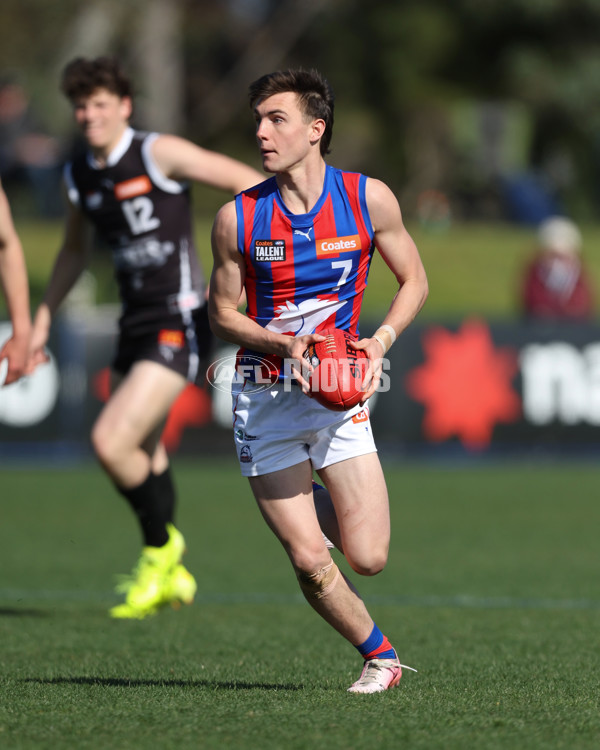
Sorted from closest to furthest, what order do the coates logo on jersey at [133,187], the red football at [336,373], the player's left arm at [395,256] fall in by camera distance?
the red football at [336,373], the player's left arm at [395,256], the coates logo on jersey at [133,187]

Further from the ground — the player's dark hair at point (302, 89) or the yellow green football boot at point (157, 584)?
the player's dark hair at point (302, 89)

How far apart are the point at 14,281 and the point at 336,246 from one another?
188 cm

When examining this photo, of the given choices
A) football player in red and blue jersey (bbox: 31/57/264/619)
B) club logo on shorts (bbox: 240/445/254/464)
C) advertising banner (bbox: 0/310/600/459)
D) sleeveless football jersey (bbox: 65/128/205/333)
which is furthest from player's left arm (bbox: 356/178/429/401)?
advertising banner (bbox: 0/310/600/459)

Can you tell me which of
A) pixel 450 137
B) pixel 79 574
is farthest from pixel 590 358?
pixel 450 137

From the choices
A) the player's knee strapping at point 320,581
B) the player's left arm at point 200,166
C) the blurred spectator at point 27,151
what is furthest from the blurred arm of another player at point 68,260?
the blurred spectator at point 27,151

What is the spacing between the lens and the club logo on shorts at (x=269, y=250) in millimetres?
4891

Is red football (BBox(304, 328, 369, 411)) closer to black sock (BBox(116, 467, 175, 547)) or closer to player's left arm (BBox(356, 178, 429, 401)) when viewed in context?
player's left arm (BBox(356, 178, 429, 401))

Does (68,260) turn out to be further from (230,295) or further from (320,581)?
(320,581)

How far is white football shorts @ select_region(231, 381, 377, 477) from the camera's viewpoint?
16.1ft

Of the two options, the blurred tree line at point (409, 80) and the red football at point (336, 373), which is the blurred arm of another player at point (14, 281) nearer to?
the red football at point (336, 373)

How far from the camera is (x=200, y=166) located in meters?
6.98

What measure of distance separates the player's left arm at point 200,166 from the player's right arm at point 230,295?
1.84 m

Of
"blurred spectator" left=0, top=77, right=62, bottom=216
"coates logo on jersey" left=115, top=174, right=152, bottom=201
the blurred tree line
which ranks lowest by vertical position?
"coates logo on jersey" left=115, top=174, right=152, bottom=201

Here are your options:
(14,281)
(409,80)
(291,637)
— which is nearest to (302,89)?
(14,281)
